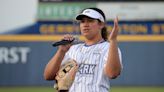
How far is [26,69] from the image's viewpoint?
8633 millimetres

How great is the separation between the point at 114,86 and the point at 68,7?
1949 millimetres

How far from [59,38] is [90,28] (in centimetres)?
573

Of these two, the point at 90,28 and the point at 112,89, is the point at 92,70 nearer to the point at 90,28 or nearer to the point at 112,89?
the point at 90,28

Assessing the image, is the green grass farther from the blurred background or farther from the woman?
the woman

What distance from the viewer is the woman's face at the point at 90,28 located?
2.95 metres

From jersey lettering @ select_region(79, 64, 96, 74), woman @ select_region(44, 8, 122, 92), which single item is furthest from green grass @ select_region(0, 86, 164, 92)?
jersey lettering @ select_region(79, 64, 96, 74)

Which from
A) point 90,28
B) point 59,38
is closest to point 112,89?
point 59,38

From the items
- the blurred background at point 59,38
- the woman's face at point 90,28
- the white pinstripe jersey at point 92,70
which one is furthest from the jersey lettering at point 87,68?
the blurred background at point 59,38

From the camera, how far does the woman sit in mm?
2742

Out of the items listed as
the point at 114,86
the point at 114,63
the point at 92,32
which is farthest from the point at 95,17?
the point at 114,86

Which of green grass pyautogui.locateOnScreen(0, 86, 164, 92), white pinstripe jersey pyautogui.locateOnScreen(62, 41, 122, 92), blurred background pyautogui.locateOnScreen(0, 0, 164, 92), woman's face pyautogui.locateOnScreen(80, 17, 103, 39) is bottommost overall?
green grass pyautogui.locateOnScreen(0, 86, 164, 92)

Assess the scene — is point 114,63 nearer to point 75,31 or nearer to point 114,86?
point 114,86

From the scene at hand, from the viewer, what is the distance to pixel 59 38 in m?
8.66

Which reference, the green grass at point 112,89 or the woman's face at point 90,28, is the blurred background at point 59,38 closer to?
the green grass at point 112,89
